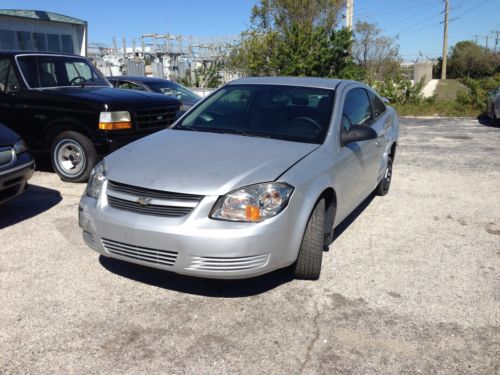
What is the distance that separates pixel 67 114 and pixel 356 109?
3962 mm

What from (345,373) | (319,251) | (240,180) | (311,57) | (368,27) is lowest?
(345,373)

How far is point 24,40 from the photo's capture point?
15438 millimetres

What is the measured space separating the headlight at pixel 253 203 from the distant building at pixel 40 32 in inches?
500

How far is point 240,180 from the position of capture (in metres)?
3.43

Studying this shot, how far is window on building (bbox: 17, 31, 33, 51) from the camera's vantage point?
15295 millimetres

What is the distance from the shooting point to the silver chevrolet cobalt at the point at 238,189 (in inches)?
130

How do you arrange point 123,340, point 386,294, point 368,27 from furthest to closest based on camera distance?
1. point 368,27
2. point 386,294
3. point 123,340

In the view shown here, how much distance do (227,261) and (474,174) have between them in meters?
5.97

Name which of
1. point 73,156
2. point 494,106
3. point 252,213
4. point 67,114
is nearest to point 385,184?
point 252,213

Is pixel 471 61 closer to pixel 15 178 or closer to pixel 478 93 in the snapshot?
pixel 478 93

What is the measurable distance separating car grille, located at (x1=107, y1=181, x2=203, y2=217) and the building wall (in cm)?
1339

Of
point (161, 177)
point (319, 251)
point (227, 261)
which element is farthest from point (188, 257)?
point (319, 251)

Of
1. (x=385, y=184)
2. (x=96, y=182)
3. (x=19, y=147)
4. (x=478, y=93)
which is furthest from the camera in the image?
(x=478, y=93)

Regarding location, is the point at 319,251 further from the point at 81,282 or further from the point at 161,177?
the point at 81,282
